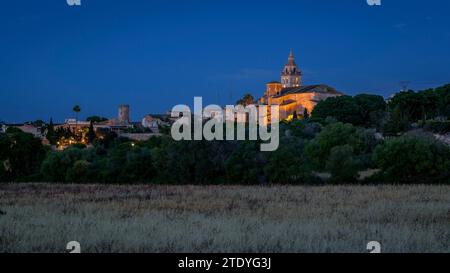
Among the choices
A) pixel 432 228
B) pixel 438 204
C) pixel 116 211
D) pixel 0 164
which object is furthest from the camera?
pixel 0 164

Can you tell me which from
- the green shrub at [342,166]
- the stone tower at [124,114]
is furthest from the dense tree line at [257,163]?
the stone tower at [124,114]

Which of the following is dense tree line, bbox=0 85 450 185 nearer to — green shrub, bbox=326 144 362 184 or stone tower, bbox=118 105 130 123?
green shrub, bbox=326 144 362 184

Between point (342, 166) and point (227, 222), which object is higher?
point (342, 166)

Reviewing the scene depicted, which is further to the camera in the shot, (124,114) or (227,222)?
(124,114)

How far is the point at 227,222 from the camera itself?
52.2 feet

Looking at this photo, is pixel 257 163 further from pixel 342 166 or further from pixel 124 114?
pixel 124 114

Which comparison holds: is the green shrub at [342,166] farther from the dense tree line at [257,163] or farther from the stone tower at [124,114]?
the stone tower at [124,114]

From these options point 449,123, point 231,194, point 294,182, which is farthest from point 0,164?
point 449,123

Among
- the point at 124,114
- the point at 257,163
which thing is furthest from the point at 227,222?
the point at 124,114

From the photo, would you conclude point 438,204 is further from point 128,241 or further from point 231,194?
point 128,241

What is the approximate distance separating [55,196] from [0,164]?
1271 inches

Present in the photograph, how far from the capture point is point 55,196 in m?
25.2

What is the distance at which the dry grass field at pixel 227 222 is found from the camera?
12234mm

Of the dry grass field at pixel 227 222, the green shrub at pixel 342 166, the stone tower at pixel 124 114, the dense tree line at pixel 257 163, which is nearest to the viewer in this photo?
the dry grass field at pixel 227 222
